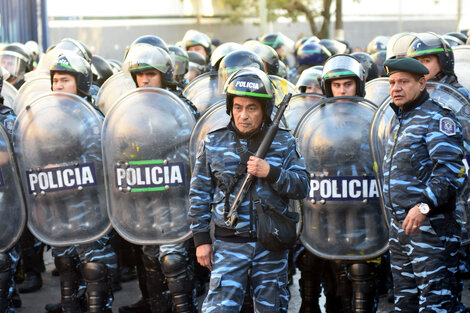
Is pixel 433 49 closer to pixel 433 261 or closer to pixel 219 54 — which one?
pixel 433 261

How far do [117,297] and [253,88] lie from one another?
3.47m

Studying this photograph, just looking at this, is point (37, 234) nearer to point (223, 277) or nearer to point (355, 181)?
point (223, 277)

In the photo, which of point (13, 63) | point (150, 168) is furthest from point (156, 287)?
point (13, 63)

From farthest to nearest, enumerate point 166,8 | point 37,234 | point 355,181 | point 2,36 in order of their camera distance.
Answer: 1. point 166,8
2. point 2,36
3. point 37,234
4. point 355,181

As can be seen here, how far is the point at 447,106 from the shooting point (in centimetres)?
515

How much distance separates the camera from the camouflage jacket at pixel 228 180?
4.30 meters

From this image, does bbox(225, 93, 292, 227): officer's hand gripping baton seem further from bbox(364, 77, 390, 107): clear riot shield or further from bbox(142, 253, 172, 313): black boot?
bbox(364, 77, 390, 107): clear riot shield

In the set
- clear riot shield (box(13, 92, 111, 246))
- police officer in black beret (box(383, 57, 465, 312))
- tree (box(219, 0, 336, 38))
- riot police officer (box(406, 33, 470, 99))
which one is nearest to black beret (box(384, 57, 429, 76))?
police officer in black beret (box(383, 57, 465, 312))

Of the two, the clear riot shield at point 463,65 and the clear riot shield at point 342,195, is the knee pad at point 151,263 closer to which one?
the clear riot shield at point 342,195

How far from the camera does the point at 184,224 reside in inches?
213

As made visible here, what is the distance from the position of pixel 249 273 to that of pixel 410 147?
122 centimetres

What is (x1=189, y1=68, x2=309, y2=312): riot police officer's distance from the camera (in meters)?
4.30

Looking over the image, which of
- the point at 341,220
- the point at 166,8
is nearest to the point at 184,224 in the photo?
the point at 341,220

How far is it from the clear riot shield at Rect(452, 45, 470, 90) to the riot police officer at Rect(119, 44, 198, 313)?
2584 mm
